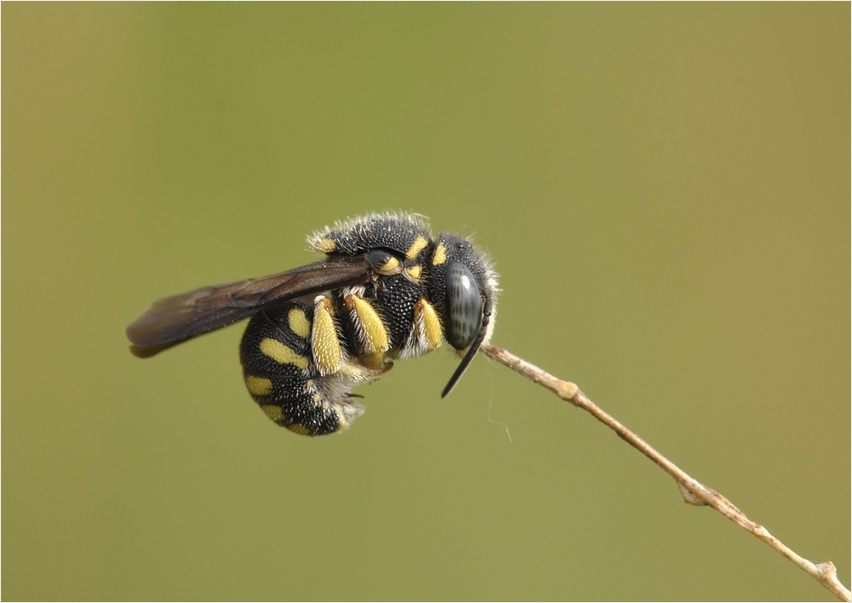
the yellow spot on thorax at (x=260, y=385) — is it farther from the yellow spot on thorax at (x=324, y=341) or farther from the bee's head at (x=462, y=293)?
the bee's head at (x=462, y=293)

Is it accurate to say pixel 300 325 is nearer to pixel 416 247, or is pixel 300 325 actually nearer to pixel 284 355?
pixel 284 355

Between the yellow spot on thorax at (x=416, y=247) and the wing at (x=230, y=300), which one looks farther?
the yellow spot on thorax at (x=416, y=247)

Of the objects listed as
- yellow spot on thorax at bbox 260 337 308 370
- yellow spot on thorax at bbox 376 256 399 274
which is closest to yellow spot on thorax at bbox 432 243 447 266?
yellow spot on thorax at bbox 376 256 399 274

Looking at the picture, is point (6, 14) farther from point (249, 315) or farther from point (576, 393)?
point (576, 393)

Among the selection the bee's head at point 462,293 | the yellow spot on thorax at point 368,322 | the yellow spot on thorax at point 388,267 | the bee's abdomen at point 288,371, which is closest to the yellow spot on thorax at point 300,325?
the bee's abdomen at point 288,371

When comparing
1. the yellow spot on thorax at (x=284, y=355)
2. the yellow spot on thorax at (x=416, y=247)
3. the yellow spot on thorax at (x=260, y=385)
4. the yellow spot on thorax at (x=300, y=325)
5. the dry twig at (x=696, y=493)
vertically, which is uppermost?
the yellow spot on thorax at (x=416, y=247)

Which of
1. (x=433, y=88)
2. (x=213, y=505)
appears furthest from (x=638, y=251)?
(x=213, y=505)
